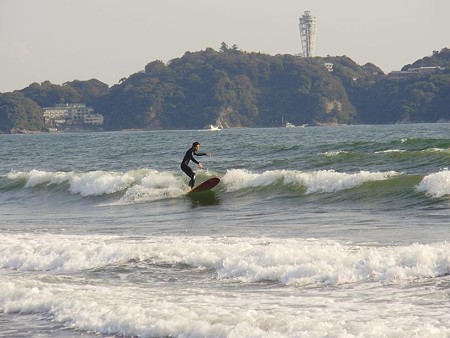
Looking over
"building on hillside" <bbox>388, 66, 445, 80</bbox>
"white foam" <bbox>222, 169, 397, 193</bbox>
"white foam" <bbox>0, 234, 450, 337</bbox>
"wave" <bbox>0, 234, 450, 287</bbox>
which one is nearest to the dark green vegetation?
"building on hillside" <bbox>388, 66, 445, 80</bbox>

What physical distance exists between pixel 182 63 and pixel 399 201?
176001 mm

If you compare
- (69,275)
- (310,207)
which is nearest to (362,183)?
(310,207)

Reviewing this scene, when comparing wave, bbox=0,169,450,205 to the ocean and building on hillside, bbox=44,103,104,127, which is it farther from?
building on hillside, bbox=44,103,104,127

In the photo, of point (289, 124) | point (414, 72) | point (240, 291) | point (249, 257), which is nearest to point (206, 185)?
point (249, 257)

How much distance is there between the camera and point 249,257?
12828 millimetres

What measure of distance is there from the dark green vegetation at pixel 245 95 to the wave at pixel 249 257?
471 ft

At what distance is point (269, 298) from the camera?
10867 millimetres

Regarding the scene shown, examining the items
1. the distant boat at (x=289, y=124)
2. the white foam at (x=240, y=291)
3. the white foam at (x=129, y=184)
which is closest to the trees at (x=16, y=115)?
the distant boat at (x=289, y=124)

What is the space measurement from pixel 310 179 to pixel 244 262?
12.2 metres

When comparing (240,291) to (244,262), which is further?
(244,262)

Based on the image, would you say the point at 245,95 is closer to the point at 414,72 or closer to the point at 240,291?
the point at 414,72

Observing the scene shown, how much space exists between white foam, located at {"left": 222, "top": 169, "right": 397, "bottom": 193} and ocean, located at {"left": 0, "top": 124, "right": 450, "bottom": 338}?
0.05m

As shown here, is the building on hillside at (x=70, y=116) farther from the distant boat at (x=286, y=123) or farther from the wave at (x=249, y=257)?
the wave at (x=249, y=257)

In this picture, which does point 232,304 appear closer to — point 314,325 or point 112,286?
point 314,325
